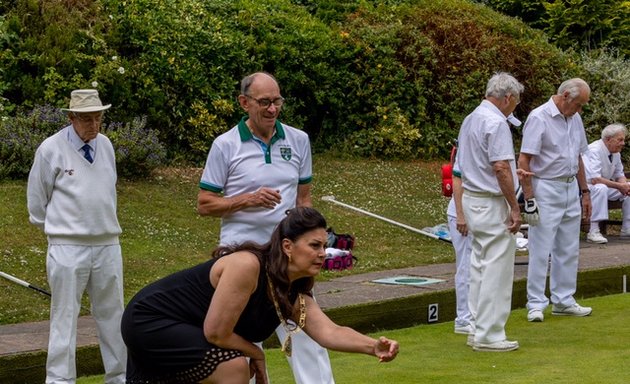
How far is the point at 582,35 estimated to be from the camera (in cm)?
2219

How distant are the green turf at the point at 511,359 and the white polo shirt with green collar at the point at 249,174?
1302 millimetres

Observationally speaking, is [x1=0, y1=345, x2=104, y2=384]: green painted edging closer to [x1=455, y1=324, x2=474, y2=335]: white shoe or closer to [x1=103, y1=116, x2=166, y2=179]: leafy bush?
[x1=455, y1=324, x2=474, y2=335]: white shoe

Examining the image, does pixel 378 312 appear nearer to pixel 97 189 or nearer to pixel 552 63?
pixel 97 189

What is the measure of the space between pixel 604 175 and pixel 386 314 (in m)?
6.05

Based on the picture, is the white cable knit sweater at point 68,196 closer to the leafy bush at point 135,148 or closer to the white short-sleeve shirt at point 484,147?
the white short-sleeve shirt at point 484,147

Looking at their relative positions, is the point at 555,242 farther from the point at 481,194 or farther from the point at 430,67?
the point at 430,67

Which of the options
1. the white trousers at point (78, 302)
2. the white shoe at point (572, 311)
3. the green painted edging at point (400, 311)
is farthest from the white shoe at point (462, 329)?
the white trousers at point (78, 302)

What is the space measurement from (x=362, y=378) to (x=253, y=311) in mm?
2396

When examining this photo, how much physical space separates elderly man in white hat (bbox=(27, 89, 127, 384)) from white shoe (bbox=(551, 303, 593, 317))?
3.96 metres

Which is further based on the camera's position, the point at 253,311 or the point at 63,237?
the point at 63,237

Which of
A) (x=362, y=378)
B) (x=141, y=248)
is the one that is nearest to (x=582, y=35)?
(x=141, y=248)

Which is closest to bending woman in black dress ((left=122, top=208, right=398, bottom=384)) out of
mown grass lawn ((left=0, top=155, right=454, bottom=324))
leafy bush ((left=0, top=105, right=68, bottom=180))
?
mown grass lawn ((left=0, top=155, right=454, bottom=324))

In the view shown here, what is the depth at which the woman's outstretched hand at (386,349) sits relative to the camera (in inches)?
199

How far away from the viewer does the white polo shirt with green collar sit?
21.8 feet
